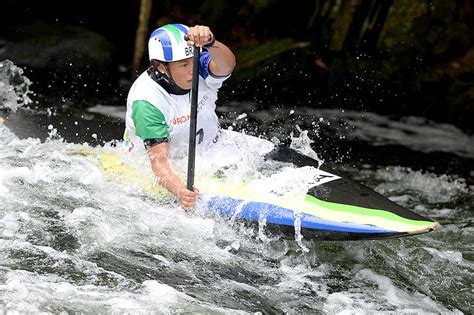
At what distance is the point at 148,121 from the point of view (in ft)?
16.7

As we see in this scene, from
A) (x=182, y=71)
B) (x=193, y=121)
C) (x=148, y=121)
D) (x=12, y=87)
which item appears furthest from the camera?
(x=12, y=87)

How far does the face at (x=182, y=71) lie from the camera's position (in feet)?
16.9

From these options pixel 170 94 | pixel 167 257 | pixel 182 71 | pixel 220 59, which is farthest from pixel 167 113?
pixel 167 257

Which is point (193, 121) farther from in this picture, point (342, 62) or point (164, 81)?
point (342, 62)

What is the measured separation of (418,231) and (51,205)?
99.7 inches

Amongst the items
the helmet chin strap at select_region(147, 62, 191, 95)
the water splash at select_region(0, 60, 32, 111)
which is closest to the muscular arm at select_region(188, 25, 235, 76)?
the helmet chin strap at select_region(147, 62, 191, 95)

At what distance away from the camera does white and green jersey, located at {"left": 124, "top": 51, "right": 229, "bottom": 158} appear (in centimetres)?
510

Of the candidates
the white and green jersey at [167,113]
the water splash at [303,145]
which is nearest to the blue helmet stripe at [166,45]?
the white and green jersey at [167,113]

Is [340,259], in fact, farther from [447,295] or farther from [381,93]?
[381,93]

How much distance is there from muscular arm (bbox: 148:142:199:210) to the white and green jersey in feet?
0.32

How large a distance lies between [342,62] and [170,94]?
16.6 feet

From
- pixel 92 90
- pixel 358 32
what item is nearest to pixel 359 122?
pixel 358 32

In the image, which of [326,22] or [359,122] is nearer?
[359,122]

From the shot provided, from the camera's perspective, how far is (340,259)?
5160 millimetres
